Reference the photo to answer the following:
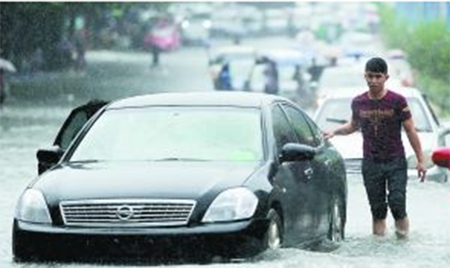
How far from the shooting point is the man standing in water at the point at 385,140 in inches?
494

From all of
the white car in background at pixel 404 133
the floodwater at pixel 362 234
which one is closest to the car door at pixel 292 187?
the floodwater at pixel 362 234

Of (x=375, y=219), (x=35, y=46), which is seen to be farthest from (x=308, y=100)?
(x=375, y=219)

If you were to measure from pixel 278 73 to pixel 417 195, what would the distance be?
26.6 m

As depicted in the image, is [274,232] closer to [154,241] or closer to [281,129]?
[154,241]

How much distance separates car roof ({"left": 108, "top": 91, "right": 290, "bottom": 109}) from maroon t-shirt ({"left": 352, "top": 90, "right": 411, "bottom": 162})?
1.20 m

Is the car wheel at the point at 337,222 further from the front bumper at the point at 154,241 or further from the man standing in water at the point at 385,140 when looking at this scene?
the front bumper at the point at 154,241

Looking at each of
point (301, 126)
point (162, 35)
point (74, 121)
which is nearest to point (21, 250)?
point (74, 121)

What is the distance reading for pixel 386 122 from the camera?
1260 centimetres

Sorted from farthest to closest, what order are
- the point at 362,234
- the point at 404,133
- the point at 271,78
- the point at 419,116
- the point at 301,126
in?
the point at 271,78
the point at 419,116
the point at 404,133
the point at 362,234
the point at 301,126

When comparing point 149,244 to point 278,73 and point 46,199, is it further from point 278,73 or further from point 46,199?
point 278,73

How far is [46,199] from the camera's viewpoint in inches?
388

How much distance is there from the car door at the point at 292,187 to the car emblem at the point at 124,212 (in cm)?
113

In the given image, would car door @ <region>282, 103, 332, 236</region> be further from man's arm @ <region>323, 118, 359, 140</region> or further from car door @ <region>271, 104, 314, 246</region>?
man's arm @ <region>323, 118, 359, 140</region>

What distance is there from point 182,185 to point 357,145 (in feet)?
27.6
